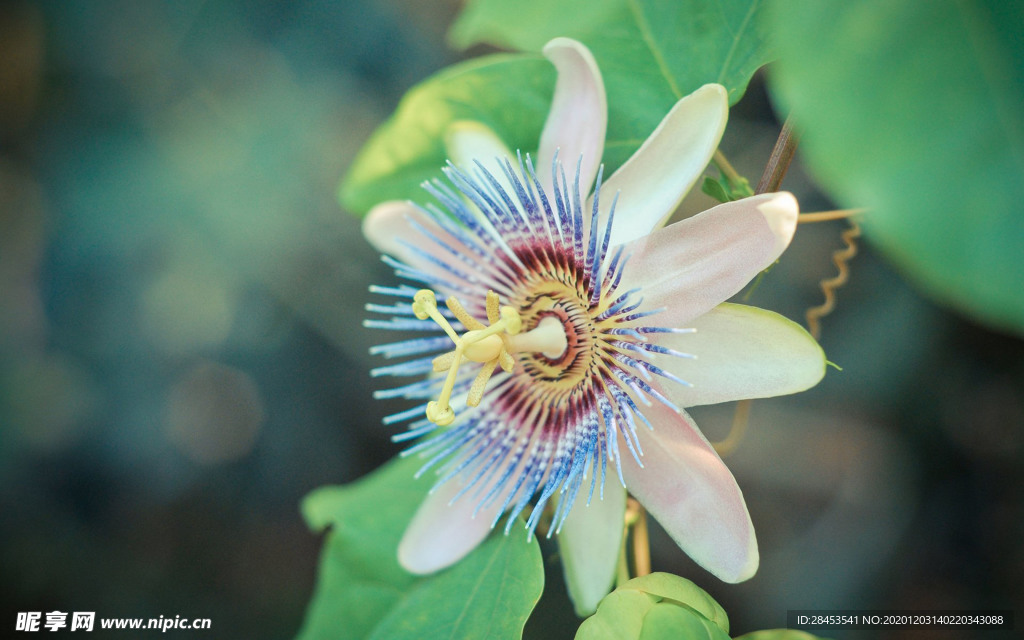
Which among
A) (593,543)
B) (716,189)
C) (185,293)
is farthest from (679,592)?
(185,293)

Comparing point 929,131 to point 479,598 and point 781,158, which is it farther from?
point 479,598

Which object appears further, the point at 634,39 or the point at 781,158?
the point at 634,39

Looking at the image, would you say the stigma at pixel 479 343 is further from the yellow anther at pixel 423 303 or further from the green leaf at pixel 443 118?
the green leaf at pixel 443 118

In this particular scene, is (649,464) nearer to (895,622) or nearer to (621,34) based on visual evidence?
(621,34)

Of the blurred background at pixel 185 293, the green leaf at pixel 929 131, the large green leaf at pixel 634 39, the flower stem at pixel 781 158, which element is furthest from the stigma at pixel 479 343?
the blurred background at pixel 185 293

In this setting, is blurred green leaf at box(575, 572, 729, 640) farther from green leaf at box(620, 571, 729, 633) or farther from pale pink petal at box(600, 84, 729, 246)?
pale pink petal at box(600, 84, 729, 246)

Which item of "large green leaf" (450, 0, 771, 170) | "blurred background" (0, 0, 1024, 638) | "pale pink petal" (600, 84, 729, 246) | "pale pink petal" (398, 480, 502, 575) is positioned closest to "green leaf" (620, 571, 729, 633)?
"pale pink petal" (398, 480, 502, 575)
